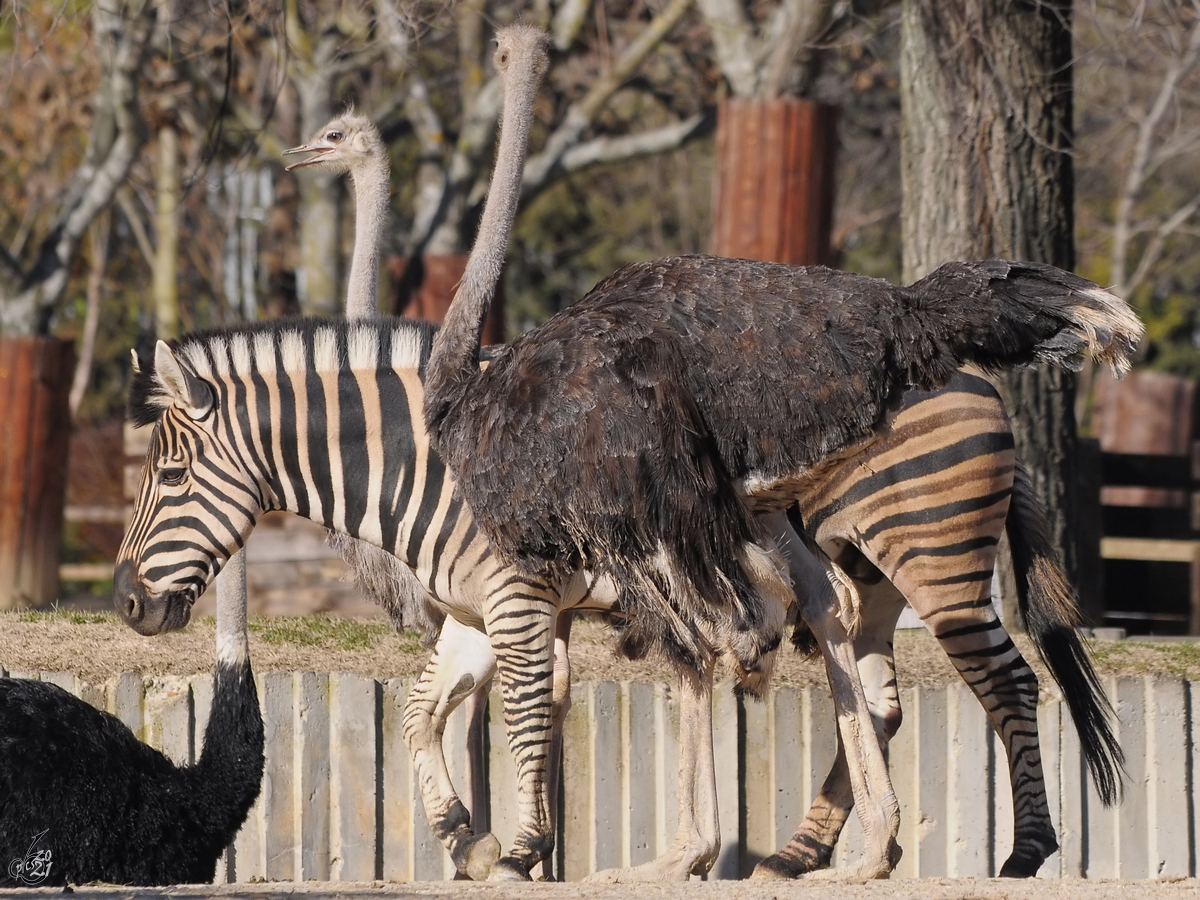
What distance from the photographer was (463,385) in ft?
17.6

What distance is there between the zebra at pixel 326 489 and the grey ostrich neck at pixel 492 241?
1.74 feet

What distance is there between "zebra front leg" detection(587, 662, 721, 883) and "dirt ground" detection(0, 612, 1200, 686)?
1.36 metres

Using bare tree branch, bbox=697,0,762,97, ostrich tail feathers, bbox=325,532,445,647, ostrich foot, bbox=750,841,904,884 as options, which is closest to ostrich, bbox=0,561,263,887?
ostrich tail feathers, bbox=325,532,445,647

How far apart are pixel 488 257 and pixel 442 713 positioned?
1687mm

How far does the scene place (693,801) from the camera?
18.5ft

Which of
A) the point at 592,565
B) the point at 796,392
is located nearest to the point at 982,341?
the point at 796,392

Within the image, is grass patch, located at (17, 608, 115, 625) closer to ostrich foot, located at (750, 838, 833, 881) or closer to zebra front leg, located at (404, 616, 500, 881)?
zebra front leg, located at (404, 616, 500, 881)

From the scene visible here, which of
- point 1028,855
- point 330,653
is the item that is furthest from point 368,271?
point 1028,855

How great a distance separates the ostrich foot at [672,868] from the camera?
5.43 meters

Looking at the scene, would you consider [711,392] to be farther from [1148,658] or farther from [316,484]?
[1148,658]

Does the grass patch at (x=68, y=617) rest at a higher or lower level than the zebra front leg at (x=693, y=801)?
higher

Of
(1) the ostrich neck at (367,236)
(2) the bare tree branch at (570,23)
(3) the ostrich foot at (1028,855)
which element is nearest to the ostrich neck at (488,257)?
(1) the ostrich neck at (367,236)

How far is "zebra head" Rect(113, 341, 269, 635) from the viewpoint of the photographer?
19.3 feet

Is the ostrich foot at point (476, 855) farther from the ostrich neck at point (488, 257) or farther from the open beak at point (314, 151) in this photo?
the open beak at point (314, 151)
